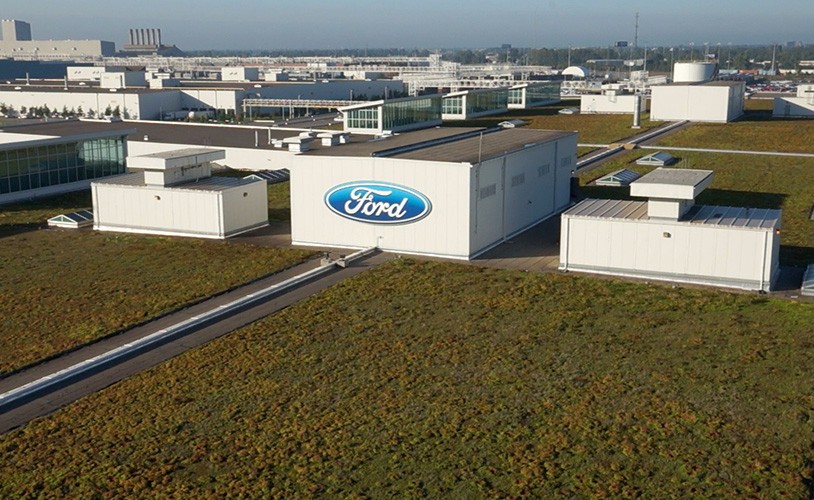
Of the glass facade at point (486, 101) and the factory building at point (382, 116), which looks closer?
the factory building at point (382, 116)

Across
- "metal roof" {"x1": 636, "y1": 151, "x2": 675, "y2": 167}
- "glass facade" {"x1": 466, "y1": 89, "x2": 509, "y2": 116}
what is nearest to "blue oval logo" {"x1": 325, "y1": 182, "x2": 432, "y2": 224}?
"metal roof" {"x1": 636, "y1": 151, "x2": 675, "y2": 167}

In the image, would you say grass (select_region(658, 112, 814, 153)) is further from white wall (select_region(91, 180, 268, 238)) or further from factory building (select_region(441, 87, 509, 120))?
white wall (select_region(91, 180, 268, 238))

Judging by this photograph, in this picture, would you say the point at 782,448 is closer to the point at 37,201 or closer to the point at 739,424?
the point at 739,424

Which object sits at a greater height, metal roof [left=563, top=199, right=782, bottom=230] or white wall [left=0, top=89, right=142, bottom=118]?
white wall [left=0, top=89, right=142, bottom=118]

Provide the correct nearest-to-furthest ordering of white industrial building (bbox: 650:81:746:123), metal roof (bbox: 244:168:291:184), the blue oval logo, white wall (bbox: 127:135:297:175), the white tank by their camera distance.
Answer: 1. the blue oval logo
2. metal roof (bbox: 244:168:291:184)
3. white wall (bbox: 127:135:297:175)
4. white industrial building (bbox: 650:81:746:123)
5. the white tank

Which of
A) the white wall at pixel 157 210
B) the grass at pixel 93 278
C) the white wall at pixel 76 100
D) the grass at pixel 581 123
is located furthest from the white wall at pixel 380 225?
Answer: the white wall at pixel 76 100

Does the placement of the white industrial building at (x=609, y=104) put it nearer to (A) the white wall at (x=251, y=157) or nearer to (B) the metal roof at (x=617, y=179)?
(B) the metal roof at (x=617, y=179)
